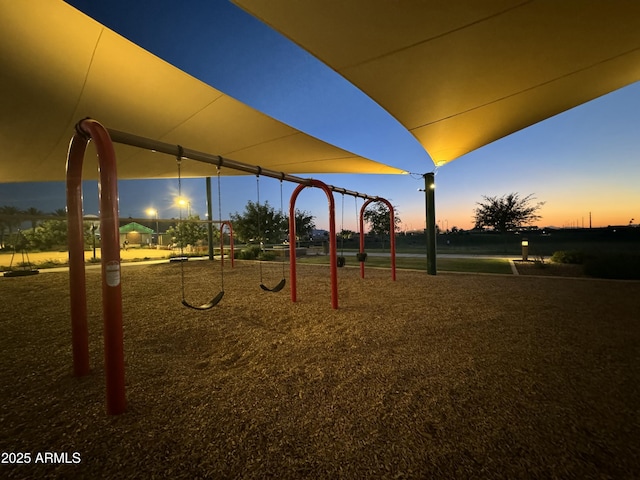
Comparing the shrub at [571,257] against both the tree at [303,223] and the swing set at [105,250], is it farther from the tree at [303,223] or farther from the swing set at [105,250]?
the tree at [303,223]

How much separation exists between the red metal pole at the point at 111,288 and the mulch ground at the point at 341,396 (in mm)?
154

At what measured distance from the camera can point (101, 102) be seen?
11.2ft

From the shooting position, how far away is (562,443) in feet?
4.12

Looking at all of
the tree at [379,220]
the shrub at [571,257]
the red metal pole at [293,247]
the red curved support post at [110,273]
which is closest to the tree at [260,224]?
the tree at [379,220]

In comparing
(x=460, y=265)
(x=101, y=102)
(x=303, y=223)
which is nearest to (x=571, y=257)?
(x=460, y=265)

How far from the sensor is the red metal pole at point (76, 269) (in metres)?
2.02

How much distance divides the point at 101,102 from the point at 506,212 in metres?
25.6

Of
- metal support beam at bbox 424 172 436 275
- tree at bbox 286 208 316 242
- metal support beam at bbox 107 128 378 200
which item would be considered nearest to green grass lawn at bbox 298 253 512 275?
metal support beam at bbox 424 172 436 275

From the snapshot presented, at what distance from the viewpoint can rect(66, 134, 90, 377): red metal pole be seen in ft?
6.63

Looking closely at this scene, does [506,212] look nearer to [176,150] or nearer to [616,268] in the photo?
[616,268]

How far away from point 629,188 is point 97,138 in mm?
26020

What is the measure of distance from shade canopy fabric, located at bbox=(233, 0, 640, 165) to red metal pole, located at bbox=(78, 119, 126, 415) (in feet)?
5.49

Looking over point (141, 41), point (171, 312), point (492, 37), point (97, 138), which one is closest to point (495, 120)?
point (492, 37)

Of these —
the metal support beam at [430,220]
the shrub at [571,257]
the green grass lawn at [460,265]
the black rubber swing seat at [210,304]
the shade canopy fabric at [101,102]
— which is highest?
the shade canopy fabric at [101,102]
